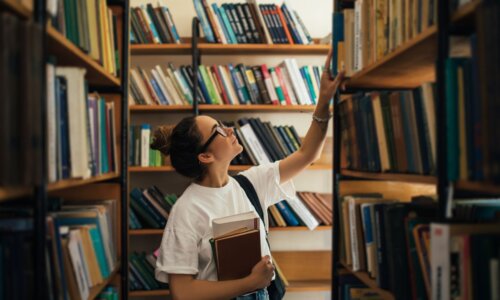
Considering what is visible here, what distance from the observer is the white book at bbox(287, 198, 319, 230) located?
3203 mm

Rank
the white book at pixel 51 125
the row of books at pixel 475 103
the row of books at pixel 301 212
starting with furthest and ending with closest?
the row of books at pixel 301 212 < the white book at pixel 51 125 < the row of books at pixel 475 103

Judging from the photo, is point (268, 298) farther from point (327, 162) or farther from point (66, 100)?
point (327, 162)

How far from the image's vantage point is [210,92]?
3.21 meters

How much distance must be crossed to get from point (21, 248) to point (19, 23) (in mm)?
456

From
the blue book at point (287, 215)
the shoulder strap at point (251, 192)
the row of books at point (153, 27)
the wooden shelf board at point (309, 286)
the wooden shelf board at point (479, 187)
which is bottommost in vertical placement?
the wooden shelf board at point (309, 286)

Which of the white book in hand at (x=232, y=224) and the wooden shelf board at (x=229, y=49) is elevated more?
the wooden shelf board at (x=229, y=49)

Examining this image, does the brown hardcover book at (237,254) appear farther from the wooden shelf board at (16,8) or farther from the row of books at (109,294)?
the wooden shelf board at (16,8)

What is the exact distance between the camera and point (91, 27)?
1.57 metres

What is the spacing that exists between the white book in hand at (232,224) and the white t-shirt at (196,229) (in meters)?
0.09

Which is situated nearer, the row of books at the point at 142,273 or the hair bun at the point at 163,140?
the hair bun at the point at 163,140

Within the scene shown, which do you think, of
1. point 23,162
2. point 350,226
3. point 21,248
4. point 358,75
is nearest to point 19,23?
point 23,162

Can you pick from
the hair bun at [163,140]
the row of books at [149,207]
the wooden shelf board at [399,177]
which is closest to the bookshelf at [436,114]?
the wooden shelf board at [399,177]

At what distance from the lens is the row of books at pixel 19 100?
2.97ft

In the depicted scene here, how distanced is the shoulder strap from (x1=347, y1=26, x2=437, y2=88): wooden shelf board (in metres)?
0.55
